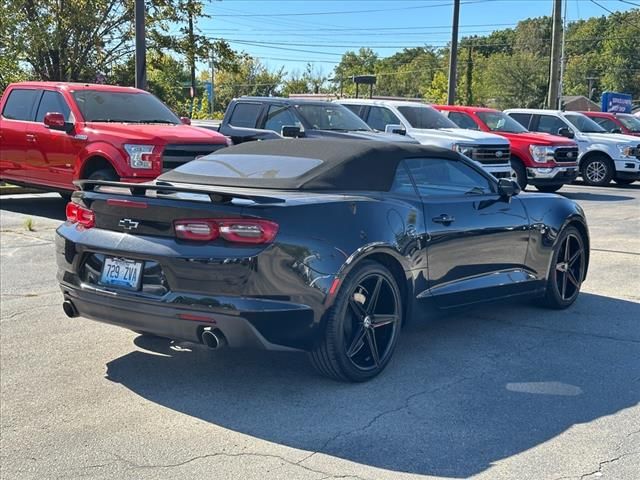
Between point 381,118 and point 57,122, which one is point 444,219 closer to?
point 57,122

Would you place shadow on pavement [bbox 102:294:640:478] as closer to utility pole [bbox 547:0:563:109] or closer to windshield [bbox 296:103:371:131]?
windshield [bbox 296:103:371:131]

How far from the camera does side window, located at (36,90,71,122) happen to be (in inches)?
451

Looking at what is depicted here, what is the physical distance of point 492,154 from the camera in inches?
595

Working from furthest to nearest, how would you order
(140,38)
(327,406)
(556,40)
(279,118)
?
(556,40) < (140,38) < (279,118) < (327,406)

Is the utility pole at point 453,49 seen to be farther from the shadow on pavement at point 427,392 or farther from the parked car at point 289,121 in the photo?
the shadow on pavement at point 427,392

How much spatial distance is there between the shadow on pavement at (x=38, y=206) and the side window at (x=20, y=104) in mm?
1446

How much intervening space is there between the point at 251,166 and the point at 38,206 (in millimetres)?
8528

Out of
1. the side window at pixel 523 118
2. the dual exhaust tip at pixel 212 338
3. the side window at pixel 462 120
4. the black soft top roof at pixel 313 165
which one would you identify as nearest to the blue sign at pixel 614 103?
the side window at pixel 523 118

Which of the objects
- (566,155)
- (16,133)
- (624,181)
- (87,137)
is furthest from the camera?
(624,181)

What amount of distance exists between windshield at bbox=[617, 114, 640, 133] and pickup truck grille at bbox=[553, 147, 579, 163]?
7093 mm

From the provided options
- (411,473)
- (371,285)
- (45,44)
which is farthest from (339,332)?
(45,44)

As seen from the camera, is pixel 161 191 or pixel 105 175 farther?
pixel 105 175

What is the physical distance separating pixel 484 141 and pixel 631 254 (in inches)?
215

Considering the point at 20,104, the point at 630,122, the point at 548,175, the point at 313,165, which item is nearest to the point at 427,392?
the point at 313,165
